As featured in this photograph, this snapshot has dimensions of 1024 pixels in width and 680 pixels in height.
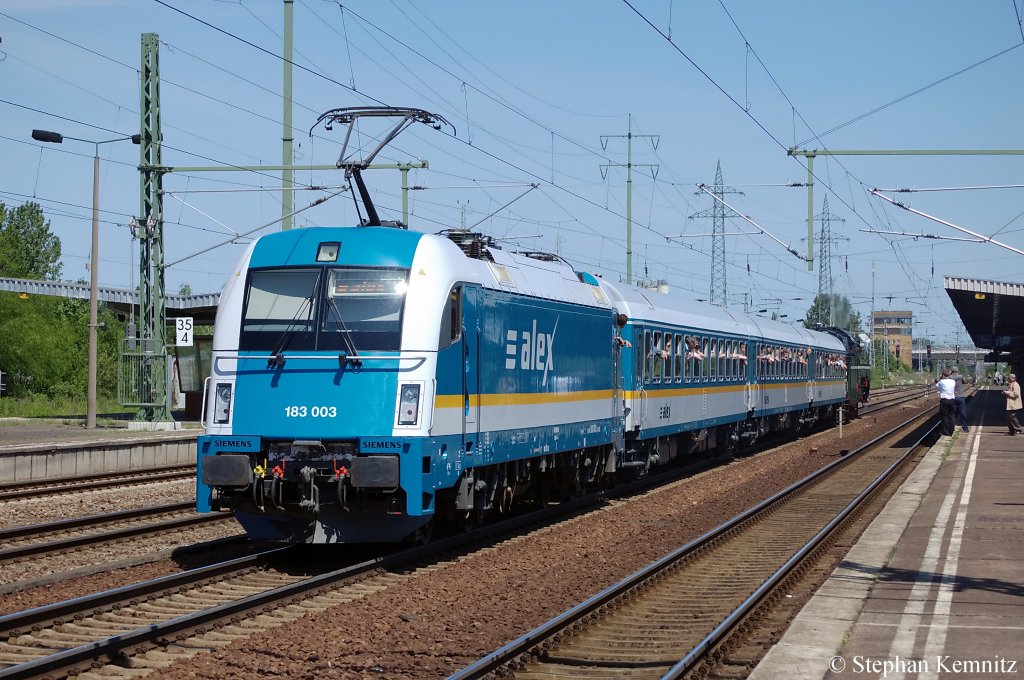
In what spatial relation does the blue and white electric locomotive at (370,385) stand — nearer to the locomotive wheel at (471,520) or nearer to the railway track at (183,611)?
the locomotive wheel at (471,520)

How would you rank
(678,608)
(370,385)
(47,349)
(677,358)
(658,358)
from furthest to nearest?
(47,349)
(677,358)
(658,358)
(370,385)
(678,608)

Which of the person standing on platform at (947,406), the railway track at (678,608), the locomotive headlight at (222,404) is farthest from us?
the person standing on platform at (947,406)

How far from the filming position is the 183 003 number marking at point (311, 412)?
39.3ft

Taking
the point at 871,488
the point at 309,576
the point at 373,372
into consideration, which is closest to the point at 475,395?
the point at 373,372

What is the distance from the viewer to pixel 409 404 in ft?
39.4

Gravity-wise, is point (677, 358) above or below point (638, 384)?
above

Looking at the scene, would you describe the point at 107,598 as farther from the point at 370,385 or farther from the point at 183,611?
the point at 370,385

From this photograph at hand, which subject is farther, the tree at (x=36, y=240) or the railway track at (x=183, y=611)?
the tree at (x=36, y=240)

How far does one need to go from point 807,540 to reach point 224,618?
8.18 metres

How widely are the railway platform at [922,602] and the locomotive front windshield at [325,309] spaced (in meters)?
5.01

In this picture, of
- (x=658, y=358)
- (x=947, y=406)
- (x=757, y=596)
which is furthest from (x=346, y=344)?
(x=947, y=406)

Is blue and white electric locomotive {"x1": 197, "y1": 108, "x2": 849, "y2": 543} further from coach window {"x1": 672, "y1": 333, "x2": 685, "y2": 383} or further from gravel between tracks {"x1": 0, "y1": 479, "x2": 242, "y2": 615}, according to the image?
coach window {"x1": 672, "y1": 333, "x2": 685, "y2": 383}

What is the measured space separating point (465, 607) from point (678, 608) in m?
1.98

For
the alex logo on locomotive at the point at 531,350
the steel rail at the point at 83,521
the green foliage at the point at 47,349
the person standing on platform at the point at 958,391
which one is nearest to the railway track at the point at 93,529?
the steel rail at the point at 83,521
